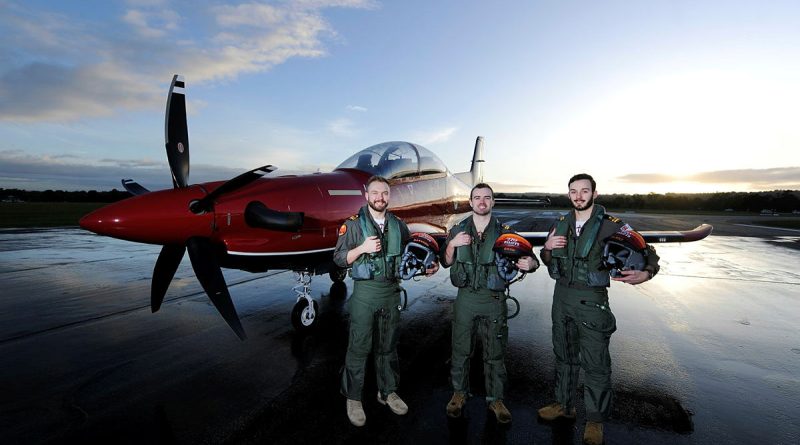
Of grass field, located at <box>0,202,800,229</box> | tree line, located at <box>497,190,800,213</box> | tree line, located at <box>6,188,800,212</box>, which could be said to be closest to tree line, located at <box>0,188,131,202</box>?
tree line, located at <box>6,188,800,212</box>

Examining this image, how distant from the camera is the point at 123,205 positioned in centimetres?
382

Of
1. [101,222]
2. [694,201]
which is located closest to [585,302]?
[101,222]

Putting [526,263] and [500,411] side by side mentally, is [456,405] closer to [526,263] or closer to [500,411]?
[500,411]

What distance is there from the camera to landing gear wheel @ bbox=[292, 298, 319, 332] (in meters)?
5.40

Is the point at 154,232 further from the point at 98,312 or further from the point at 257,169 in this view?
the point at 98,312

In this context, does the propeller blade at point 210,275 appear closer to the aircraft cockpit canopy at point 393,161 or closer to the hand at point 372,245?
the hand at point 372,245

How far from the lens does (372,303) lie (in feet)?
10.7

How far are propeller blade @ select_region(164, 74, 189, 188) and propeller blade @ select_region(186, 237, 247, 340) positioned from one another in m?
0.80

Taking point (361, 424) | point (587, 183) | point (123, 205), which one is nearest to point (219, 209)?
point (123, 205)

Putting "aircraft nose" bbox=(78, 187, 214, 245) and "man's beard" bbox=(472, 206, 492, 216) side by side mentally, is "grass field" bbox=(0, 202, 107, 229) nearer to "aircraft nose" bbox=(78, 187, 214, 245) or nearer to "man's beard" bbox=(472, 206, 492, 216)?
"aircraft nose" bbox=(78, 187, 214, 245)

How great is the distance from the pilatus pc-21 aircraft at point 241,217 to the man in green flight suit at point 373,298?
1.04 m

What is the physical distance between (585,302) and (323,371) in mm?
2779

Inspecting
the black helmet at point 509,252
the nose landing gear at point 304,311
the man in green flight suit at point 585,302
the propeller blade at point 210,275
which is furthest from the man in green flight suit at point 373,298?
the nose landing gear at point 304,311

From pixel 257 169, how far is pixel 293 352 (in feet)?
7.42
